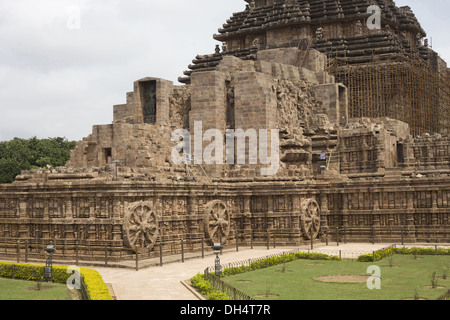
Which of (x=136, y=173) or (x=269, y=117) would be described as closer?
(x=136, y=173)

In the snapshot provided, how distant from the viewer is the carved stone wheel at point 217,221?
33406mm

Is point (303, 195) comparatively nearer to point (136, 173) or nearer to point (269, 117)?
point (269, 117)

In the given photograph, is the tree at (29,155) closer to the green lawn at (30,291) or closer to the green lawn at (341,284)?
the green lawn at (30,291)

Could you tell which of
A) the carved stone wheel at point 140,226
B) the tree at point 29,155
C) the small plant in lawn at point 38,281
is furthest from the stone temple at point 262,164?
the tree at point 29,155

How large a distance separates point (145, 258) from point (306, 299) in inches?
442

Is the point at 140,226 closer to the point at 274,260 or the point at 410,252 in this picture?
the point at 274,260

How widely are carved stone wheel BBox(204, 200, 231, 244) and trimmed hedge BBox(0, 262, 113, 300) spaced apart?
418 inches

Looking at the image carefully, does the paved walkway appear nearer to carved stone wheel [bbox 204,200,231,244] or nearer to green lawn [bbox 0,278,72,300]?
carved stone wheel [bbox 204,200,231,244]

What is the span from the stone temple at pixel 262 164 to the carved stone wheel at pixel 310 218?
0.09 m

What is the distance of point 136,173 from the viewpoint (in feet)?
103

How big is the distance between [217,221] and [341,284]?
41.6 ft

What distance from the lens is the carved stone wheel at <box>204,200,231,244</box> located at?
3341 centimetres

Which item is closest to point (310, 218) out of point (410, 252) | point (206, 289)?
point (410, 252)
